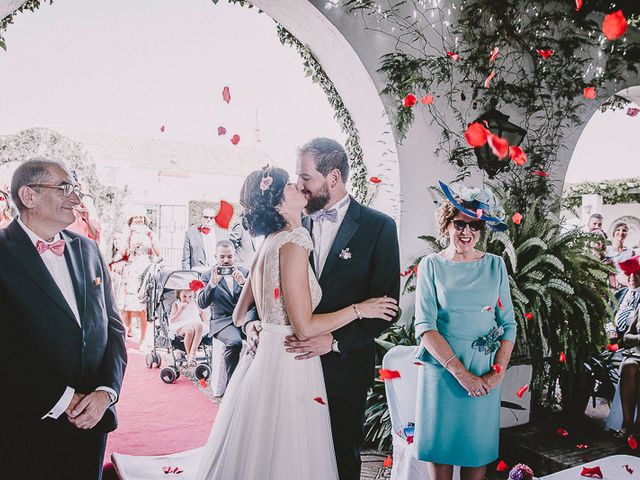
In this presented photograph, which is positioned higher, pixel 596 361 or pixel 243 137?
pixel 243 137

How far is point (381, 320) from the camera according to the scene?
2.71 metres

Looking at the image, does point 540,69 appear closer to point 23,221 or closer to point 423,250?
point 423,250

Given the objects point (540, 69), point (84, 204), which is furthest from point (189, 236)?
point (540, 69)

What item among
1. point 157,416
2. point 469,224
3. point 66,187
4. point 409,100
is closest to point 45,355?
point 66,187

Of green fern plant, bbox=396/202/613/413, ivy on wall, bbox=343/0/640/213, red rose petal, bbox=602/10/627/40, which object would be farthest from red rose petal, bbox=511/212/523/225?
red rose petal, bbox=602/10/627/40

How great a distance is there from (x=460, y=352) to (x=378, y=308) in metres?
0.57

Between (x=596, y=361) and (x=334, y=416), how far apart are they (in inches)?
122

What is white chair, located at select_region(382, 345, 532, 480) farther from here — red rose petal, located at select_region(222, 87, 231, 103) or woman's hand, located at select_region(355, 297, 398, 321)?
red rose petal, located at select_region(222, 87, 231, 103)

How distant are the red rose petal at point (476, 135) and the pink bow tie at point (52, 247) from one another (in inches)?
134

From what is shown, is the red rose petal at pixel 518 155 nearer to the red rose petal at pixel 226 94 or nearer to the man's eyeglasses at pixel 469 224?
the man's eyeglasses at pixel 469 224

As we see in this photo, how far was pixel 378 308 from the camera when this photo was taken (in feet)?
8.85

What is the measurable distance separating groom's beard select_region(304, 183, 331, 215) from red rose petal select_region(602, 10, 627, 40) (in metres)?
3.05

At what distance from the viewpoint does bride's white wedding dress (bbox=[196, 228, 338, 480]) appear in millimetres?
2422

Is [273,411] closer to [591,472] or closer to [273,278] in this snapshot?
[273,278]
